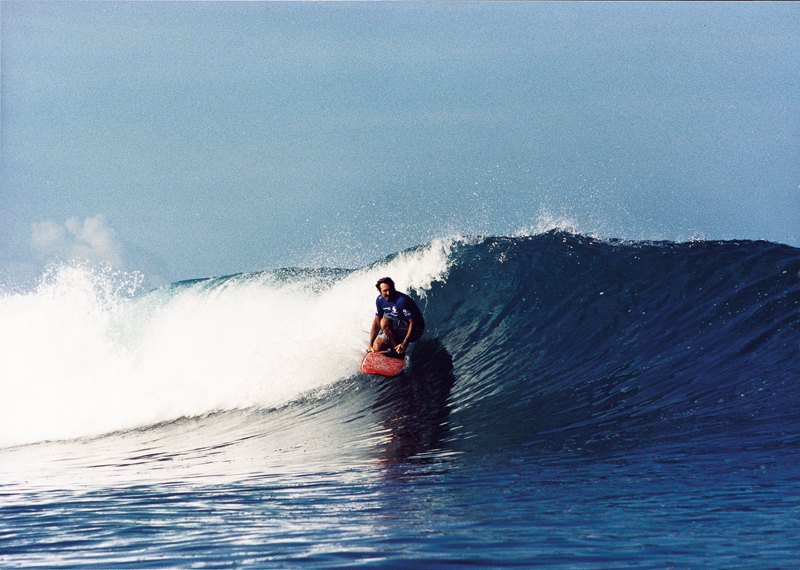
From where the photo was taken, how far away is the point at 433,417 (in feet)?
22.8

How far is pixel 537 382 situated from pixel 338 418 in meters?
2.27

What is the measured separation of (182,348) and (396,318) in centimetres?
506

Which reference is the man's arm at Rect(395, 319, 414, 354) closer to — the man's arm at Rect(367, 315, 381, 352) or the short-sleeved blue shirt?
the short-sleeved blue shirt

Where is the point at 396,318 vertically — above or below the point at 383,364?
above

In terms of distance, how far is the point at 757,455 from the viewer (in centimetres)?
477

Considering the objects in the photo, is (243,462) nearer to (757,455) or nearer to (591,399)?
(591,399)

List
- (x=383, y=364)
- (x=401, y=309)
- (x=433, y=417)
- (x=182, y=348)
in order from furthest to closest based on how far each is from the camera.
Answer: (x=182, y=348) < (x=383, y=364) < (x=401, y=309) < (x=433, y=417)

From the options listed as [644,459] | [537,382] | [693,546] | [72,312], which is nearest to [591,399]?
[537,382]

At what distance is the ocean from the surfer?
0.52 m

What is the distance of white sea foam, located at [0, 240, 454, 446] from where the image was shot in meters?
9.79

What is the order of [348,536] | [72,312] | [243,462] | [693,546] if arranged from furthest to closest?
[72,312], [243,462], [348,536], [693,546]

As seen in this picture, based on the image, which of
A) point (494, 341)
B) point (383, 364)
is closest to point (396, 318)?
point (383, 364)

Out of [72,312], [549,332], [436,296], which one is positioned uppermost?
[72,312]

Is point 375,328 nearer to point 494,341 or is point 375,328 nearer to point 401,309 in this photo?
point 401,309
